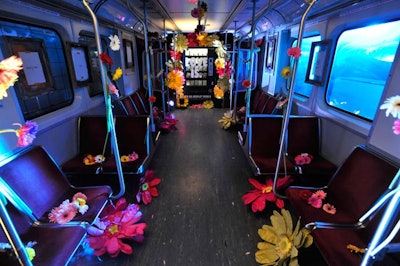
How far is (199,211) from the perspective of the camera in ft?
8.44

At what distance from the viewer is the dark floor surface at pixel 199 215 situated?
1.96m

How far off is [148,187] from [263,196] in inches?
60.0

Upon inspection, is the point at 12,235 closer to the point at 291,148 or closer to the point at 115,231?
the point at 115,231

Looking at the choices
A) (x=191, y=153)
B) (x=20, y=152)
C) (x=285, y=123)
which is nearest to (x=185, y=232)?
(x=285, y=123)

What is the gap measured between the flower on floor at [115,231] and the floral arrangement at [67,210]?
7.6 inches

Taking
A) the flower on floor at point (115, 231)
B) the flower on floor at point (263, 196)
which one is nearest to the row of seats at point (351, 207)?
the flower on floor at point (263, 196)

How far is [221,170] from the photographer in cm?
351

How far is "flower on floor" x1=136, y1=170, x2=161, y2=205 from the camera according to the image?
2734 millimetres

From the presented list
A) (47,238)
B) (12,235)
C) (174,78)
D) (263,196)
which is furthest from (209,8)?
(12,235)

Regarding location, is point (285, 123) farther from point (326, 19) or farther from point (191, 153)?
point (191, 153)

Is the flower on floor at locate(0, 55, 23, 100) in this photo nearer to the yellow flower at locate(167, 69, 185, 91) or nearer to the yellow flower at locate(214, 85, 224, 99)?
the yellow flower at locate(167, 69, 185, 91)

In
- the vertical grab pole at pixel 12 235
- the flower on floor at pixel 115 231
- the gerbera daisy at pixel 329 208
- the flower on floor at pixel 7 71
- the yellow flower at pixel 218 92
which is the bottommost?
the flower on floor at pixel 115 231

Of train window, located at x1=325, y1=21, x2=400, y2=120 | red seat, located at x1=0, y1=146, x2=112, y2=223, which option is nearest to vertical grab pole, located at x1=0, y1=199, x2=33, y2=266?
red seat, located at x1=0, y1=146, x2=112, y2=223

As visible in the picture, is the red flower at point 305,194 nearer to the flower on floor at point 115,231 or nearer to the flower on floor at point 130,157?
the flower on floor at point 115,231
